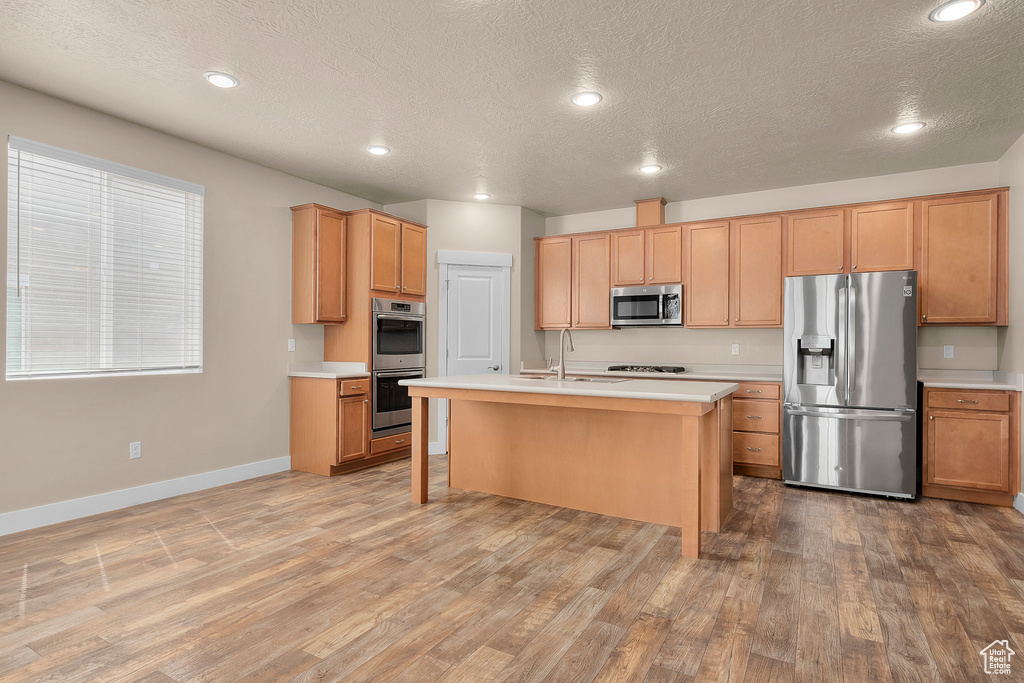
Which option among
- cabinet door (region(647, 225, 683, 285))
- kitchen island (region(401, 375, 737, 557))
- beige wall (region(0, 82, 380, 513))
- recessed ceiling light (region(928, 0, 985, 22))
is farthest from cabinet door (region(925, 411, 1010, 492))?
beige wall (region(0, 82, 380, 513))

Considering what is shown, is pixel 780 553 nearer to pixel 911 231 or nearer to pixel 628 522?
pixel 628 522

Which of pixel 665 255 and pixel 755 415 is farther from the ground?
pixel 665 255

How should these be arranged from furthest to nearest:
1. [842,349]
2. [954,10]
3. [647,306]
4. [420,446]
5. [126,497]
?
[647,306], [842,349], [420,446], [126,497], [954,10]

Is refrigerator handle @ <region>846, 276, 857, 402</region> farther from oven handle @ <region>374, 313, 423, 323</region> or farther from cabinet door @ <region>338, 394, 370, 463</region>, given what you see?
cabinet door @ <region>338, 394, 370, 463</region>

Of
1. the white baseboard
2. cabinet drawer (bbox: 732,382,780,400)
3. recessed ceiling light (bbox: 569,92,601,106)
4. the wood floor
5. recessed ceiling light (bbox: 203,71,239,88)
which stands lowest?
the wood floor

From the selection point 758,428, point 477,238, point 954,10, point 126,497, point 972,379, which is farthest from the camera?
point 477,238

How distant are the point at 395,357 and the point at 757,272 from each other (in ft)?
12.0

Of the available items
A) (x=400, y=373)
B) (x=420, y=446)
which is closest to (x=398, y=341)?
(x=400, y=373)

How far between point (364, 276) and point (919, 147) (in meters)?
4.74

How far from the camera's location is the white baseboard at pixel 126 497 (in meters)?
3.17

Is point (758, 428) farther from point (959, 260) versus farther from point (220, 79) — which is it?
point (220, 79)

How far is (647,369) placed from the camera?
5.59m

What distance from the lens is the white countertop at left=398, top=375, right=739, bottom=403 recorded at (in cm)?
288

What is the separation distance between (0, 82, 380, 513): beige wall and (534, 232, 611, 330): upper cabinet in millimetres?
2399
